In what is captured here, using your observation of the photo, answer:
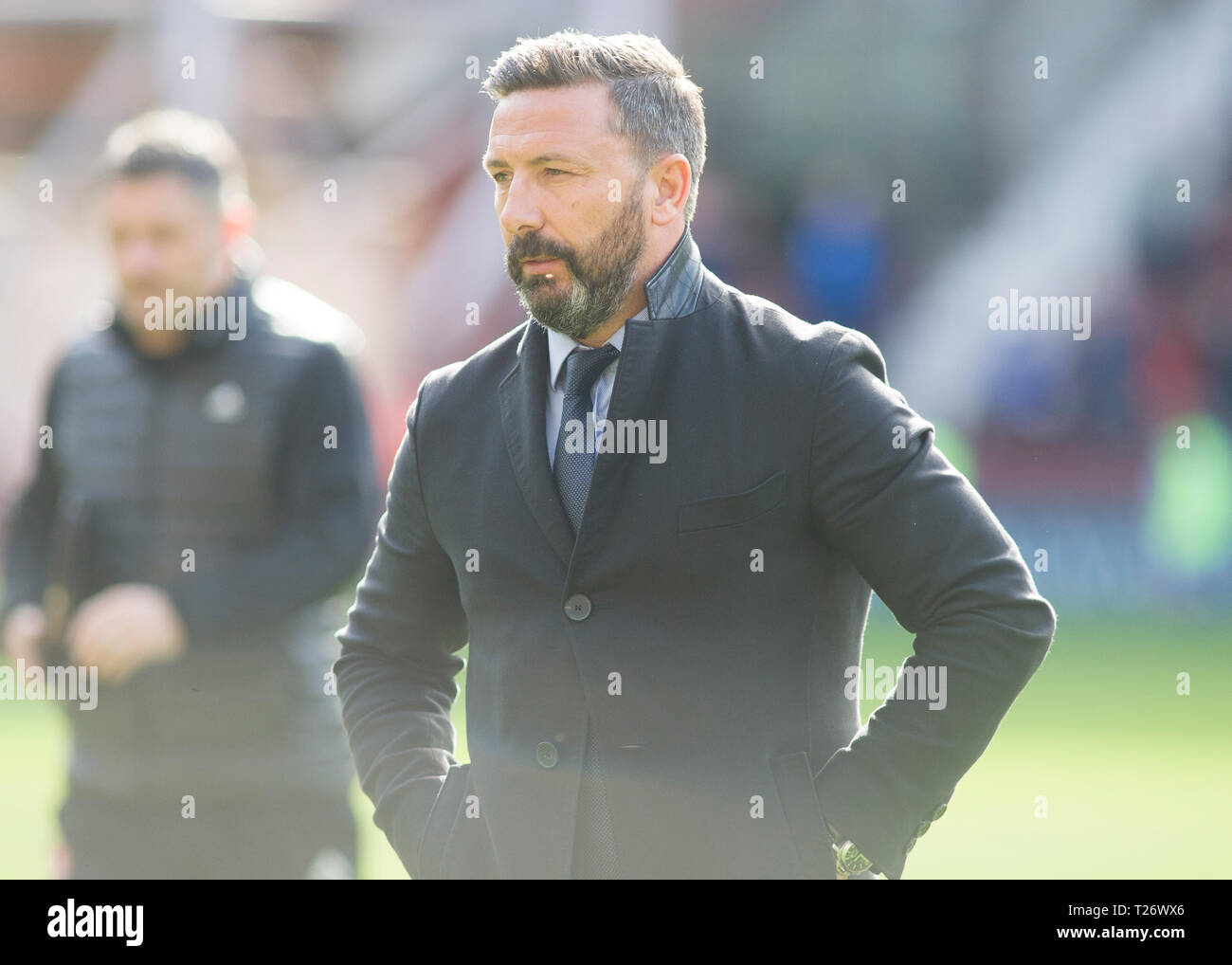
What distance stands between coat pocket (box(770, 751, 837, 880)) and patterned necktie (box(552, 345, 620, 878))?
0.30 m

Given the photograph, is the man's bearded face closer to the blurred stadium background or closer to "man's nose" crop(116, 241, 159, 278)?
"man's nose" crop(116, 241, 159, 278)

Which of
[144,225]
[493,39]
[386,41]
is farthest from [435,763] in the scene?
[386,41]

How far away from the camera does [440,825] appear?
2.86 meters

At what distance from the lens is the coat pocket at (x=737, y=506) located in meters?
2.60

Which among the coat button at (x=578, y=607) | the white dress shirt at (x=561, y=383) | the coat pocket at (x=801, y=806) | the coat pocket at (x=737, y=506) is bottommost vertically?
the coat pocket at (x=801, y=806)

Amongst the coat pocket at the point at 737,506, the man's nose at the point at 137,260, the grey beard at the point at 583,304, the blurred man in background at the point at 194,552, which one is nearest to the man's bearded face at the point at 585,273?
the grey beard at the point at 583,304

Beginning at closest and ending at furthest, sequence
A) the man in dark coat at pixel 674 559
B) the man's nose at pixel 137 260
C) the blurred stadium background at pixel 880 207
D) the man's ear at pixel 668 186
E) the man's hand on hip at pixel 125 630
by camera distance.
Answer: the man in dark coat at pixel 674 559, the man's ear at pixel 668 186, the man's hand on hip at pixel 125 630, the man's nose at pixel 137 260, the blurred stadium background at pixel 880 207

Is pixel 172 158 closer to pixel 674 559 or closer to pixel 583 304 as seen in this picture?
pixel 583 304

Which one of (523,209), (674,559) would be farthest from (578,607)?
(523,209)

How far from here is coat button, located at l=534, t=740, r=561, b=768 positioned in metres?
2.69

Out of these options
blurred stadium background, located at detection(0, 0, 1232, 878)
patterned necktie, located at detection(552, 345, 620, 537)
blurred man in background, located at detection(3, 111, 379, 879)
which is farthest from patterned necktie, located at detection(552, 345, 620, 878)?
blurred stadium background, located at detection(0, 0, 1232, 878)

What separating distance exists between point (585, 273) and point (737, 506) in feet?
1.60

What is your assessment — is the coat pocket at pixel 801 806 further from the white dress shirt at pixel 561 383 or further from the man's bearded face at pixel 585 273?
the man's bearded face at pixel 585 273

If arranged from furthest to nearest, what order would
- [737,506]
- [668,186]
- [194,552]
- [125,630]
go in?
→ [194,552], [125,630], [668,186], [737,506]
